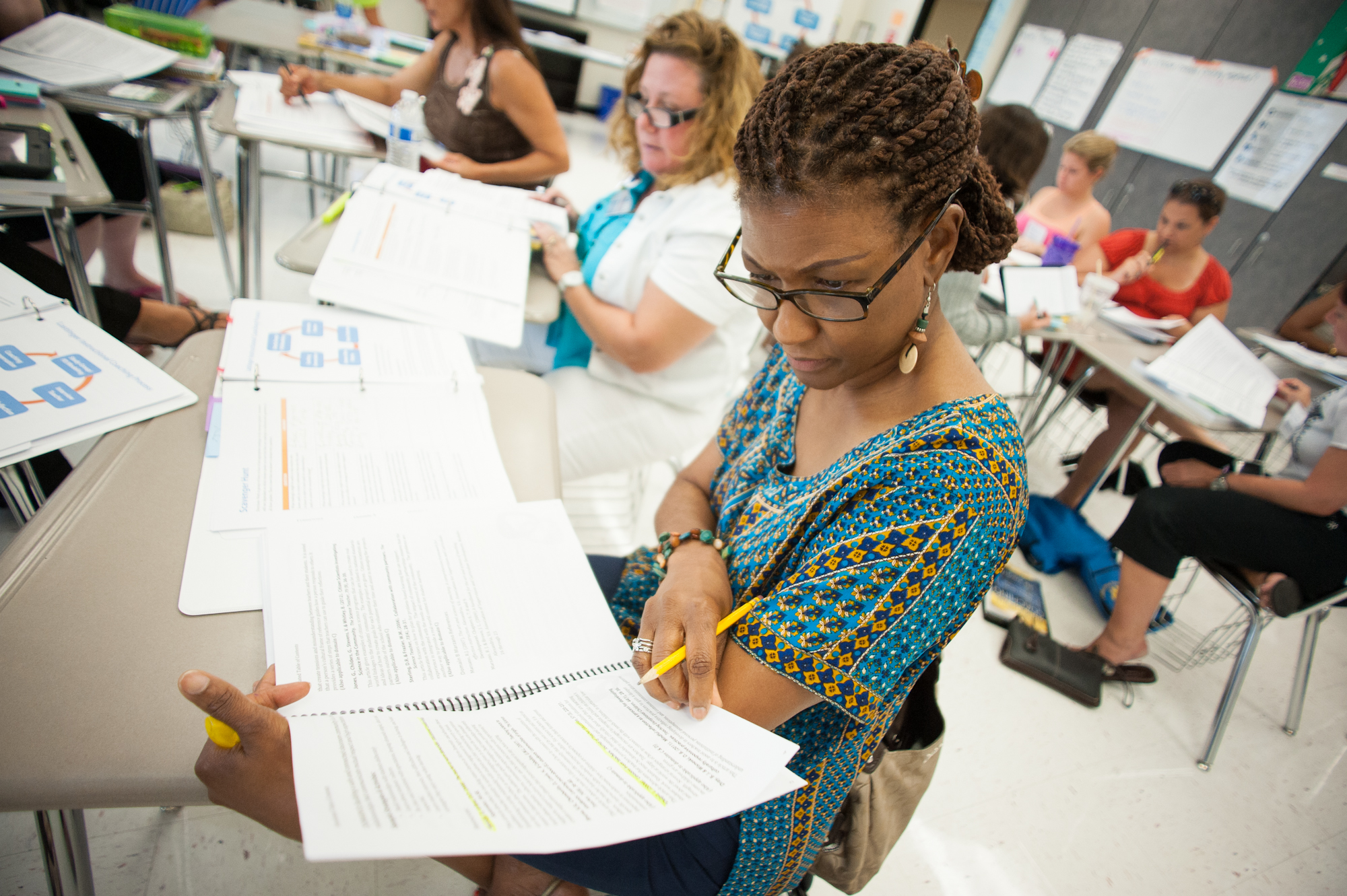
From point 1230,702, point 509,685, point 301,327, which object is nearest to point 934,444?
point 509,685

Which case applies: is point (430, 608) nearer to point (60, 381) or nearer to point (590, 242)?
point (60, 381)

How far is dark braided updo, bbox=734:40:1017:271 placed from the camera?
1.98 feet

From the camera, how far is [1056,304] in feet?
8.33

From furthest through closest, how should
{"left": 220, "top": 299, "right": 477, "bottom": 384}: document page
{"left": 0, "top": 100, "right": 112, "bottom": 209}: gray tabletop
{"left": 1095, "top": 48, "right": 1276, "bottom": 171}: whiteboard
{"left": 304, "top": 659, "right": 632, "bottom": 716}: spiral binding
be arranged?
1. {"left": 1095, "top": 48, "right": 1276, "bottom": 171}: whiteboard
2. {"left": 0, "top": 100, "right": 112, "bottom": 209}: gray tabletop
3. {"left": 220, "top": 299, "right": 477, "bottom": 384}: document page
4. {"left": 304, "top": 659, "right": 632, "bottom": 716}: spiral binding

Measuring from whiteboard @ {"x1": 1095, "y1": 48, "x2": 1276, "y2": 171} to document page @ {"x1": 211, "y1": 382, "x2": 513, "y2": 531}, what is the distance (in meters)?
5.88

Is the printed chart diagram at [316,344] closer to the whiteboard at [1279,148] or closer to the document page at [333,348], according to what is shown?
the document page at [333,348]

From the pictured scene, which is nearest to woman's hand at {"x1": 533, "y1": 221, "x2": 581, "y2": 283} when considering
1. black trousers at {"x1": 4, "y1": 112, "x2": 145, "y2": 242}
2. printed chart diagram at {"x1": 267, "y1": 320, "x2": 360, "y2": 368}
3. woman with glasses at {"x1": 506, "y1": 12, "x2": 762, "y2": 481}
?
woman with glasses at {"x1": 506, "y1": 12, "x2": 762, "y2": 481}

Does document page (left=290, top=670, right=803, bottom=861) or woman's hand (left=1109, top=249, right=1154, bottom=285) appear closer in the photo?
document page (left=290, top=670, right=803, bottom=861)

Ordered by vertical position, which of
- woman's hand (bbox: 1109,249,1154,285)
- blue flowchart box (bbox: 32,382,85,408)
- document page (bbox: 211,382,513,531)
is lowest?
document page (bbox: 211,382,513,531)

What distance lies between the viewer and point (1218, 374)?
213cm

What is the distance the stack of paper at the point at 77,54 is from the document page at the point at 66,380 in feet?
4.09

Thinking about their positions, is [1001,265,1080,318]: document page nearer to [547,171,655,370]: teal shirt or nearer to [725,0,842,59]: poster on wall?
[547,171,655,370]: teal shirt

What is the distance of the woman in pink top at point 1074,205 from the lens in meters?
3.16

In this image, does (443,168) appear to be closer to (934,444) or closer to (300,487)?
(300,487)
